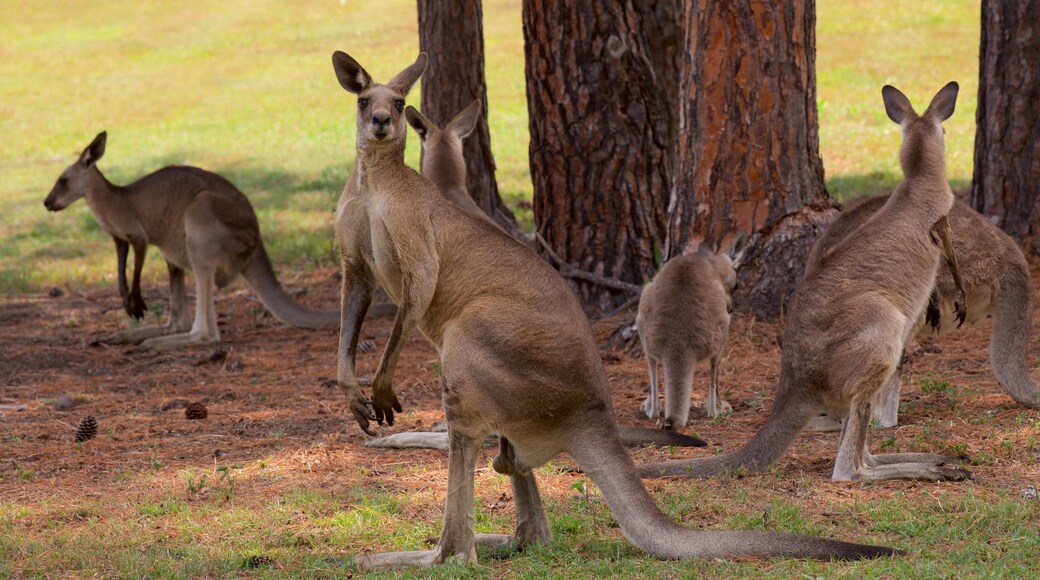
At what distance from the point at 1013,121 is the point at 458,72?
13.7 ft

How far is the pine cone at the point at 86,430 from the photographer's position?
653 centimetres

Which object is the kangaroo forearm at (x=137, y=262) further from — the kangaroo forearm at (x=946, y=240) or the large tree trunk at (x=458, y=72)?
the kangaroo forearm at (x=946, y=240)

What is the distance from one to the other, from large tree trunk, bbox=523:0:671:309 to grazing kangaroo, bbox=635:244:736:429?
2089mm

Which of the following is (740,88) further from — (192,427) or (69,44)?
(69,44)

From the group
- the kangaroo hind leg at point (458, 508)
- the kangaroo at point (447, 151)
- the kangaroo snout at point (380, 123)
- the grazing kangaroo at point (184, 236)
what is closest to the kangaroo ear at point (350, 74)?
the kangaroo snout at point (380, 123)

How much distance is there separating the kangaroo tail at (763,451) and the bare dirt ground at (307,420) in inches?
3.1

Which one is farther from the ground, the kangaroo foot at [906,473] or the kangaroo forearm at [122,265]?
the kangaroo forearm at [122,265]

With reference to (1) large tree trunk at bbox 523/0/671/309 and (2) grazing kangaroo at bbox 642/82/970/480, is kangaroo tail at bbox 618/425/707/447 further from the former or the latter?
(1) large tree trunk at bbox 523/0/671/309

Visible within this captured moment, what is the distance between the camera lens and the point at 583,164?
28.7 ft

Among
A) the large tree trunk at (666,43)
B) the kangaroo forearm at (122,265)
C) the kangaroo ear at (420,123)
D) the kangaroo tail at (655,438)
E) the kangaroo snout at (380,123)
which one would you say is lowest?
the kangaroo tail at (655,438)

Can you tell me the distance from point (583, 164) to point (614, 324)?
45.6 inches

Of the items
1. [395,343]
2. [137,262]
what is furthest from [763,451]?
[137,262]

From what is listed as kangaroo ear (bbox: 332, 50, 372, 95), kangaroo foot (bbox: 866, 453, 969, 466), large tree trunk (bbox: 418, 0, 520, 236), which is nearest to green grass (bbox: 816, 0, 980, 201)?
large tree trunk (bbox: 418, 0, 520, 236)

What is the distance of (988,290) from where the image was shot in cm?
645
